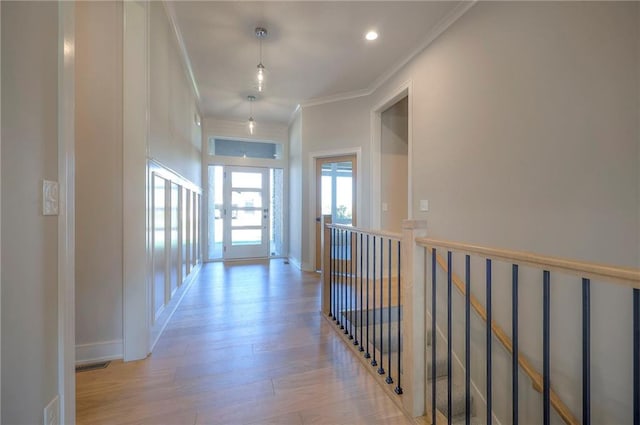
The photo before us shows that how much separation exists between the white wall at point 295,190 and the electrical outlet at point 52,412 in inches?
153

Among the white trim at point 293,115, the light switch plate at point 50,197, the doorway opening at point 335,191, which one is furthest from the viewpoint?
the white trim at point 293,115

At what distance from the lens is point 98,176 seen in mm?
1908

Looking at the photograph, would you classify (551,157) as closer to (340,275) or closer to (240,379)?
(340,275)

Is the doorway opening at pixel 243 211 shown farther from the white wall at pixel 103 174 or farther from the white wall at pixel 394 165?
the white wall at pixel 103 174

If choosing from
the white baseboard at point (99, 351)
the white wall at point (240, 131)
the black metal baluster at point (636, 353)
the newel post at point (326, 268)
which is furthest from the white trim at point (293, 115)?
the black metal baluster at point (636, 353)

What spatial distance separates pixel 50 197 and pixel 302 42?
2.76 metres

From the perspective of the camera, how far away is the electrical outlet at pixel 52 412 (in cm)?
102

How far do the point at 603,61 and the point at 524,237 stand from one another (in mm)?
1111

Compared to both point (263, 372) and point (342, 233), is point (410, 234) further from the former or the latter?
point (263, 372)

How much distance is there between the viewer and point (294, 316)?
280 centimetres

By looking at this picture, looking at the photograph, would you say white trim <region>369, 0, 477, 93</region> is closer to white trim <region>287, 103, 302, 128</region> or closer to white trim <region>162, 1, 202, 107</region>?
white trim <region>287, 103, 302, 128</region>

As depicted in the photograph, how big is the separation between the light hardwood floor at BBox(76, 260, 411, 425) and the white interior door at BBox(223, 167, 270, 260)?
282cm

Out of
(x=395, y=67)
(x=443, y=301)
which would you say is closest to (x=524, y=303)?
(x=443, y=301)

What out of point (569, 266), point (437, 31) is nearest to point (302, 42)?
point (437, 31)
